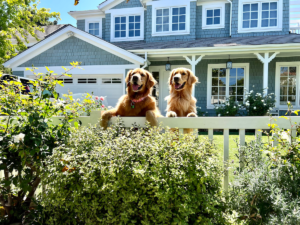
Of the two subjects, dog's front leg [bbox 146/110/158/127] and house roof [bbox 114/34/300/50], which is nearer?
dog's front leg [bbox 146/110/158/127]

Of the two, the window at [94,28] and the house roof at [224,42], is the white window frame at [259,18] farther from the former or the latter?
the window at [94,28]

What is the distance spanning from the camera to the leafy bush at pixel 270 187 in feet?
5.70

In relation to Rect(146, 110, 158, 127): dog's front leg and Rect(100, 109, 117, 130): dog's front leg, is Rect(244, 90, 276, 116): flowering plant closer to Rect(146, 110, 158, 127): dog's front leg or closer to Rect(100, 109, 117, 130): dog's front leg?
Rect(146, 110, 158, 127): dog's front leg

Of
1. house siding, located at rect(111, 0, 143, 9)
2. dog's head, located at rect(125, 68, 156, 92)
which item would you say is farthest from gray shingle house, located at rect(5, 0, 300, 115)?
dog's head, located at rect(125, 68, 156, 92)

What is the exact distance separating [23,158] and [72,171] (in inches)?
21.8

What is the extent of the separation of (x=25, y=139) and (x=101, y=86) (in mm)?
8754

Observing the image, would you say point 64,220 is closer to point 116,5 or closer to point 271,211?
point 271,211

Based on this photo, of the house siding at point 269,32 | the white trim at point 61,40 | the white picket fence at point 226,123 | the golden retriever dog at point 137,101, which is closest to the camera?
the white picket fence at point 226,123

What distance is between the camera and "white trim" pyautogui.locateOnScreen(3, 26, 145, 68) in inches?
377

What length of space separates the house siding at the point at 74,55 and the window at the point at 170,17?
2.97m

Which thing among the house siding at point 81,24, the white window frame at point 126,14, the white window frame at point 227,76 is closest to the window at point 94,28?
the house siding at point 81,24

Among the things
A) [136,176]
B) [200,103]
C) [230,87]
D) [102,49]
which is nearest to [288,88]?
[230,87]

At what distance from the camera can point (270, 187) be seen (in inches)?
71.9

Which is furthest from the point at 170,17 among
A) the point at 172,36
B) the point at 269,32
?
the point at 269,32
